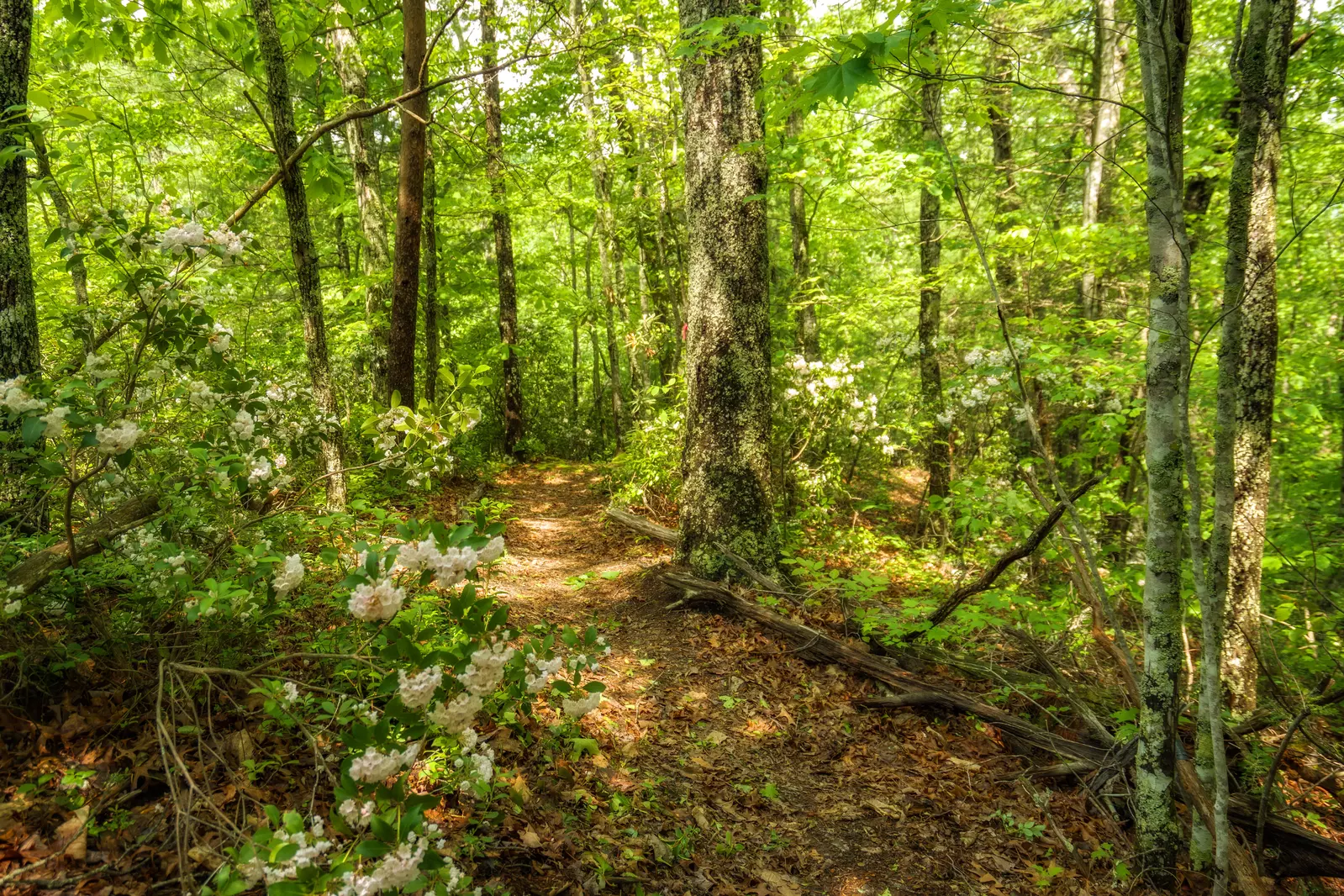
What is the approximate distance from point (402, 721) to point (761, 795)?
228cm

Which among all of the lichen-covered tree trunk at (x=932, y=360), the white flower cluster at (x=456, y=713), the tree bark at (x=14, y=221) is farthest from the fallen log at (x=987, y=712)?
the lichen-covered tree trunk at (x=932, y=360)

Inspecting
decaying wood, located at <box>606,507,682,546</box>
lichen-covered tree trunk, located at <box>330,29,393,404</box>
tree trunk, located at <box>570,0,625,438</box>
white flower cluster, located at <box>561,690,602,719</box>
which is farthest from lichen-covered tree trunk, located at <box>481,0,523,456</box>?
white flower cluster, located at <box>561,690,602,719</box>

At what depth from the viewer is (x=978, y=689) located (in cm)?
445

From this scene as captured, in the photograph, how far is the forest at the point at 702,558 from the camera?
2234 mm

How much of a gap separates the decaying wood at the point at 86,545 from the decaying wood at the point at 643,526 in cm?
433

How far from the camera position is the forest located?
2.23 meters

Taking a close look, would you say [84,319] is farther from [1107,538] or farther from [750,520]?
[1107,538]

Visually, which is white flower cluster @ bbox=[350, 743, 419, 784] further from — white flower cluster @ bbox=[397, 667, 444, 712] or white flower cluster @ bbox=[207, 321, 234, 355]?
white flower cluster @ bbox=[207, 321, 234, 355]

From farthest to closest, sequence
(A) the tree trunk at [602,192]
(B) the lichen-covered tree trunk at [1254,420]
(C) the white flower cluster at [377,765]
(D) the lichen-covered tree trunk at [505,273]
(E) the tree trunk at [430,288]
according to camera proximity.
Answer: (D) the lichen-covered tree trunk at [505,273], (A) the tree trunk at [602,192], (E) the tree trunk at [430,288], (B) the lichen-covered tree trunk at [1254,420], (C) the white flower cluster at [377,765]

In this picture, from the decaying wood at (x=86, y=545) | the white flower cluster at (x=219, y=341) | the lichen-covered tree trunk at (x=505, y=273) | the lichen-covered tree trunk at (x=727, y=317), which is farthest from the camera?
the lichen-covered tree trunk at (x=505, y=273)

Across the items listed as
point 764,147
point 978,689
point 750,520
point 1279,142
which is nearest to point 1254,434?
point 1279,142

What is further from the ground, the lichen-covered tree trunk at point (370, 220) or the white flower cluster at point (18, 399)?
the lichen-covered tree trunk at point (370, 220)

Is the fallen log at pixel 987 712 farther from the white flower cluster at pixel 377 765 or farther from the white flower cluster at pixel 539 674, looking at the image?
the white flower cluster at pixel 377 765

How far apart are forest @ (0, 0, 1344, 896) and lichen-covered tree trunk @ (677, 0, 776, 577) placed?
31 millimetres
